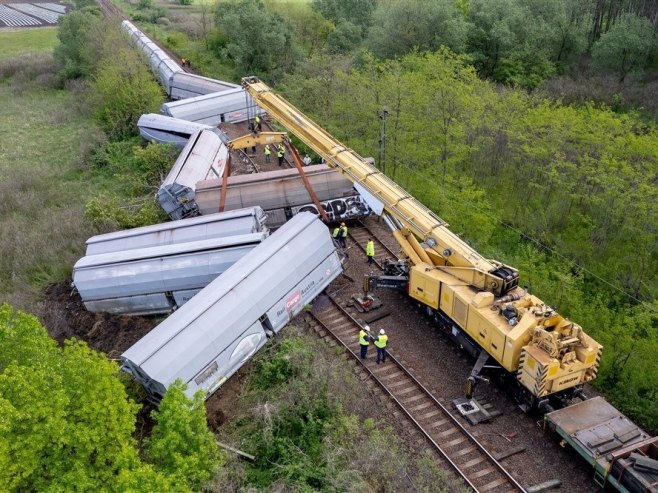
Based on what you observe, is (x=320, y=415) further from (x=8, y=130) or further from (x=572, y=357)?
(x=8, y=130)

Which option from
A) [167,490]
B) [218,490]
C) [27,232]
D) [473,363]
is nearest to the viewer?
[167,490]

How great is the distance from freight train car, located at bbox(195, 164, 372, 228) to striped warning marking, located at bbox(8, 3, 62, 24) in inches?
3353

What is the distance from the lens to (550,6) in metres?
45.3

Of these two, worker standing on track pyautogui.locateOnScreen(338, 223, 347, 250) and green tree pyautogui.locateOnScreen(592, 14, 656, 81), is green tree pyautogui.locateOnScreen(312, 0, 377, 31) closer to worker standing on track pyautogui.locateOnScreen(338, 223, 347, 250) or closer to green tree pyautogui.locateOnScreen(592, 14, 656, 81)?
green tree pyautogui.locateOnScreen(592, 14, 656, 81)

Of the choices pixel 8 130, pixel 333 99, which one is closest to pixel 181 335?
pixel 333 99

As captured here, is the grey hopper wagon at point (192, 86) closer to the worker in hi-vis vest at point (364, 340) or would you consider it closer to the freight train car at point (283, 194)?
the freight train car at point (283, 194)

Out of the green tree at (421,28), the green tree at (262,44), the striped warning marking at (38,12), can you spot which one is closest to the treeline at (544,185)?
the green tree at (421,28)

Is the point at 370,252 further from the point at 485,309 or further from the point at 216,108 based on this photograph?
the point at 216,108

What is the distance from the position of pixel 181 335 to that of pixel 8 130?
4021 centimetres

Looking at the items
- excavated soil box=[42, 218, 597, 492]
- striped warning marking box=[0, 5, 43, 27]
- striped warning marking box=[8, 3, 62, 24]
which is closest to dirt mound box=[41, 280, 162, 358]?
excavated soil box=[42, 218, 597, 492]

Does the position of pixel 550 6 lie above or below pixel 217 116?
above

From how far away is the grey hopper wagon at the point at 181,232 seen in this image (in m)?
23.3

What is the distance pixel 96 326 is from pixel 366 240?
1285 centimetres

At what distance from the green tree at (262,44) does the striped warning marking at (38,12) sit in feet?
188
